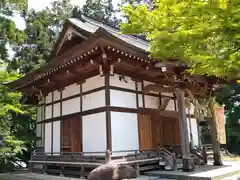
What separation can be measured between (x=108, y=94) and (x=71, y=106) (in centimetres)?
235

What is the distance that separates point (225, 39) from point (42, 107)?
10342mm

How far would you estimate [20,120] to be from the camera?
49.5 ft

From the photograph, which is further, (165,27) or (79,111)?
(79,111)

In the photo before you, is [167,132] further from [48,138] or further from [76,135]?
[48,138]

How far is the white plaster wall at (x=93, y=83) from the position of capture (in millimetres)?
9047

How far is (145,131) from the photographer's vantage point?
31.5 feet

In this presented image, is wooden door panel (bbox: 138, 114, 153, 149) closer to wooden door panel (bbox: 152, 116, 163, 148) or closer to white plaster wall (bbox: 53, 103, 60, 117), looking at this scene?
wooden door panel (bbox: 152, 116, 163, 148)

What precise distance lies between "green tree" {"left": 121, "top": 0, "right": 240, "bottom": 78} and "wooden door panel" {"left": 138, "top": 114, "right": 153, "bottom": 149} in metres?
4.41

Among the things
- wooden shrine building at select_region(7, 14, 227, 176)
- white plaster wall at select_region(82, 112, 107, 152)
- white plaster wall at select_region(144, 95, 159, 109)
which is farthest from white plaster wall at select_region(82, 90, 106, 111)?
white plaster wall at select_region(144, 95, 159, 109)

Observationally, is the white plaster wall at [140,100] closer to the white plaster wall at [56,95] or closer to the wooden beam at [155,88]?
the wooden beam at [155,88]

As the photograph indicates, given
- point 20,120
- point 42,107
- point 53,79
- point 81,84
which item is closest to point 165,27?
point 81,84

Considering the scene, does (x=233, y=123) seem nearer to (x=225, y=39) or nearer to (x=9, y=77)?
(x=9, y=77)

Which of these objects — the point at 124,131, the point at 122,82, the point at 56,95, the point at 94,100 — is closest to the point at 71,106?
the point at 56,95

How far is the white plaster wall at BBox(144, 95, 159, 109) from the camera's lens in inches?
393
